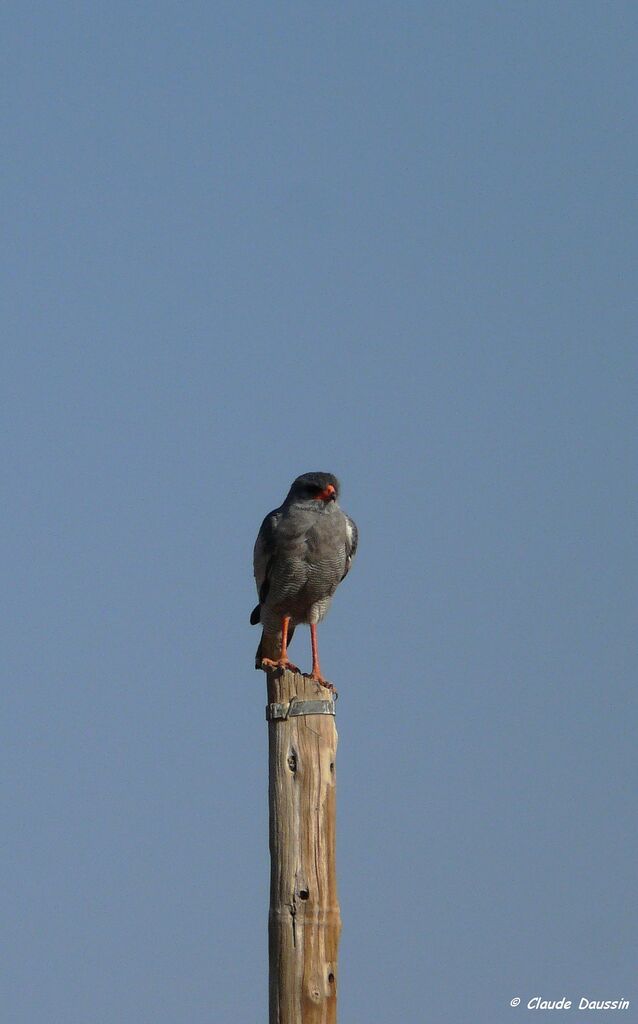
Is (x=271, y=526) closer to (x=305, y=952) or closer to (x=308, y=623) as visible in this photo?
(x=308, y=623)

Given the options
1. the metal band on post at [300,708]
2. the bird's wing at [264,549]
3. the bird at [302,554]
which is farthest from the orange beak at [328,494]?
the metal band on post at [300,708]

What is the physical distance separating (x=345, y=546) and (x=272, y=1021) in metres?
5.08

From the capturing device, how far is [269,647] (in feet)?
42.3

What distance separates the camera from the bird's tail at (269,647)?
41.6 ft

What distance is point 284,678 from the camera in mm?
9477

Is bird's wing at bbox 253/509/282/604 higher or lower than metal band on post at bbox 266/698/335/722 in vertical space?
higher

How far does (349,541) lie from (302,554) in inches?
17.7

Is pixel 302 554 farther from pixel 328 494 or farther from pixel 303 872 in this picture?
pixel 303 872

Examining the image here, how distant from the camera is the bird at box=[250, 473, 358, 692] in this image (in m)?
12.9

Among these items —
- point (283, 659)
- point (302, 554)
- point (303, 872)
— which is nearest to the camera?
point (303, 872)

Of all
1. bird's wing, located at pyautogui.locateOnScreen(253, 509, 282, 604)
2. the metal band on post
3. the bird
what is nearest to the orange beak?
the bird

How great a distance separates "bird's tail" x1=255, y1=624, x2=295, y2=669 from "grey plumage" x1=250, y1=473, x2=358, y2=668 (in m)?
0.02

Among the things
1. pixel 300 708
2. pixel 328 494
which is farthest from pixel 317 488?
pixel 300 708

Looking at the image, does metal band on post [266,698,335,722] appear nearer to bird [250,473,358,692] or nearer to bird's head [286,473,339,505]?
bird [250,473,358,692]
